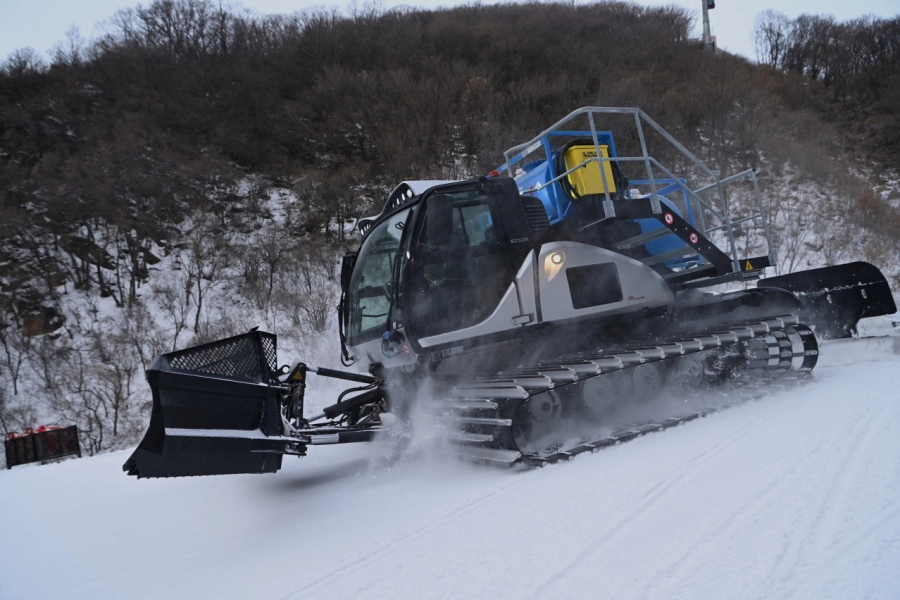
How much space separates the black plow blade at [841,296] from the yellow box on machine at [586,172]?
294cm

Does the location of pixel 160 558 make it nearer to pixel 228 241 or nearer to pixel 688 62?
pixel 228 241

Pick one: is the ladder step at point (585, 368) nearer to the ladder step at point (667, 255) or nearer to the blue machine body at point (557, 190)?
the blue machine body at point (557, 190)

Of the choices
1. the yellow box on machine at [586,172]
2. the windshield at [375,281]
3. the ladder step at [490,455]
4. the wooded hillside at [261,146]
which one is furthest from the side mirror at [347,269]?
the wooded hillside at [261,146]

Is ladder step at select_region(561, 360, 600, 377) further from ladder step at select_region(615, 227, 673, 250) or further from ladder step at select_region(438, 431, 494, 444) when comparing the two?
ladder step at select_region(615, 227, 673, 250)

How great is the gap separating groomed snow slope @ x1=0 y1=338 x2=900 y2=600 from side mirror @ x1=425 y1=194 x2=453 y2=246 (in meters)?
1.78

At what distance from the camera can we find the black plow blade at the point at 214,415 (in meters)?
3.23

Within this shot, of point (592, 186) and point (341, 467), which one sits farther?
point (592, 186)

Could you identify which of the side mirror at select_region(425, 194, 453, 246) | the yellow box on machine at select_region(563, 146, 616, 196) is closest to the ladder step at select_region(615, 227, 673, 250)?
the yellow box on machine at select_region(563, 146, 616, 196)

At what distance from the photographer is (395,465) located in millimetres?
4824

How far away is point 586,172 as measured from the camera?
561 centimetres

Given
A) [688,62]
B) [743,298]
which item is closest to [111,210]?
[743,298]

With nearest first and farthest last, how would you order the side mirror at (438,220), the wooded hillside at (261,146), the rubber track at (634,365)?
the rubber track at (634,365)
the side mirror at (438,220)
the wooded hillside at (261,146)

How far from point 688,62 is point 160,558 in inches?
1345

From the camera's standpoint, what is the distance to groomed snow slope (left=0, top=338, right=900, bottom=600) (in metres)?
2.43
